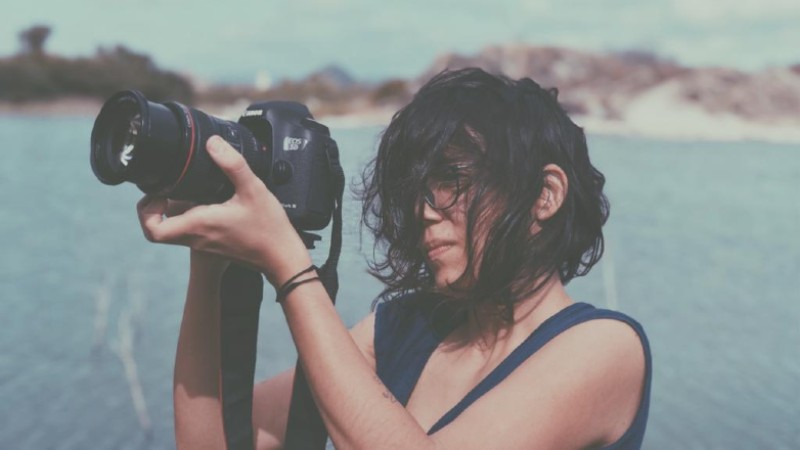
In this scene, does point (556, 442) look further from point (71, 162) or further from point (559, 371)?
point (71, 162)

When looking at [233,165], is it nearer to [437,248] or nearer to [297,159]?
[297,159]

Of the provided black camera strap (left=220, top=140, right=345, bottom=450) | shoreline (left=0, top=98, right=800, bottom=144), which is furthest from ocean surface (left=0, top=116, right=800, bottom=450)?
shoreline (left=0, top=98, right=800, bottom=144)

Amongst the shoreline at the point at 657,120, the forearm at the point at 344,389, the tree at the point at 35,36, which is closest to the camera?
the forearm at the point at 344,389

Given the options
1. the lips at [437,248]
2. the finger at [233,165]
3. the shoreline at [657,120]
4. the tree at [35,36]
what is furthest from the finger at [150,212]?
the tree at [35,36]

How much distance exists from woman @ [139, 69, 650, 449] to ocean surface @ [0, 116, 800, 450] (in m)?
0.17

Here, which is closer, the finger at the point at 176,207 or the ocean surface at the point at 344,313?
the finger at the point at 176,207

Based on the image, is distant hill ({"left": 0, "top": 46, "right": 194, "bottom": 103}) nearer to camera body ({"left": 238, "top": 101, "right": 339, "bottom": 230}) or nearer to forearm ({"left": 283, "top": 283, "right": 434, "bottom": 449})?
camera body ({"left": 238, "top": 101, "right": 339, "bottom": 230})

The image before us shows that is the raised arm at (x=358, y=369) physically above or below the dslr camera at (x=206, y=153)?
below

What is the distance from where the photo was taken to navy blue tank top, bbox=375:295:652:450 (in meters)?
1.18

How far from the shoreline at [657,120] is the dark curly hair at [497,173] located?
107 ft

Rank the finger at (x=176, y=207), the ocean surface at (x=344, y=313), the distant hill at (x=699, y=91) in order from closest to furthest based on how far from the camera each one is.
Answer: the finger at (x=176, y=207), the ocean surface at (x=344, y=313), the distant hill at (x=699, y=91)

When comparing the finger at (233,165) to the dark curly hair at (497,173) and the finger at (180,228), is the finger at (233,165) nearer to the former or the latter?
the finger at (180,228)

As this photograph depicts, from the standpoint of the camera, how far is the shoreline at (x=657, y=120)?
34.8m

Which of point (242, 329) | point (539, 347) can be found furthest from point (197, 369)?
point (539, 347)
